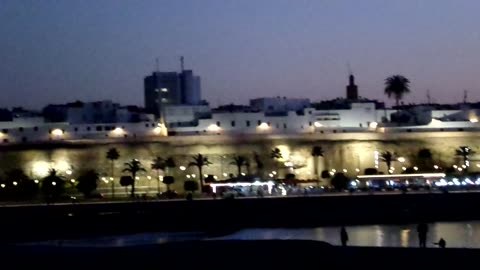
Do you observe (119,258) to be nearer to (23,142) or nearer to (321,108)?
(23,142)

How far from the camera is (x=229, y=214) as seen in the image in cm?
5100

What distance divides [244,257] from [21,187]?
4589cm

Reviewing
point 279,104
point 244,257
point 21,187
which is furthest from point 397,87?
point 244,257

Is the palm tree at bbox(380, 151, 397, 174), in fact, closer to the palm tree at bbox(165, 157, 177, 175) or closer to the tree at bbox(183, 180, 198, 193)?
the palm tree at bbox(165, 157, 177, 175)

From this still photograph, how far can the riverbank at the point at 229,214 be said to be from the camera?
155 ft

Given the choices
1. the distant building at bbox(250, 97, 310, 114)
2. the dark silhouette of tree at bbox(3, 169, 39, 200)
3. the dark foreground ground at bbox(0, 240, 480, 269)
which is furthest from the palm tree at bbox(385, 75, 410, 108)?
the dark foreground ground at bbox(0, 240, 480, 269)

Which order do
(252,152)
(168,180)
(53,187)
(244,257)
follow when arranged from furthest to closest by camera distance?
(252,152), (168,180), (53,187), (244,257)

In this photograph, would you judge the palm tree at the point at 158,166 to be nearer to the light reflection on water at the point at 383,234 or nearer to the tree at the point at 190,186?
the tree at the point at 190,186

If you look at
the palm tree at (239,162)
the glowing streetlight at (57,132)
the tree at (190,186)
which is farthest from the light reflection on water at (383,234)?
the glowing streetlight at (57,132)

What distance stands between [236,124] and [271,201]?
35.7 meters

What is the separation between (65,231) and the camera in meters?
45.9

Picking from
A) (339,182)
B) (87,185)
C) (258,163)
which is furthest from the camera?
(258,163)

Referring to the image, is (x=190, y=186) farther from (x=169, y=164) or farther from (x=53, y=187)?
(x=53, y=187)

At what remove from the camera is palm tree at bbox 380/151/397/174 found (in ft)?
262
